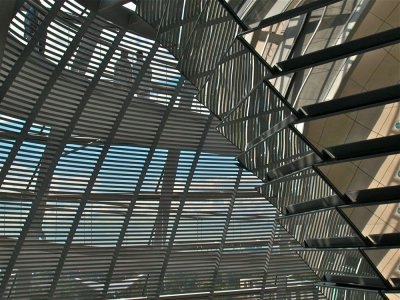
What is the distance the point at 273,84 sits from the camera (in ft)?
25.6

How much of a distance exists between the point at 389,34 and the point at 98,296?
11.5 m

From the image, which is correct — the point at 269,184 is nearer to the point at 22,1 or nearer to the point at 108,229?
the point at 22,1

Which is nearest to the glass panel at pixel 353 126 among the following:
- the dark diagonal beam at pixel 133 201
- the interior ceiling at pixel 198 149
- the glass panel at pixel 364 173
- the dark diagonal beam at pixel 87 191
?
the interior ceiling at pixel 198 149

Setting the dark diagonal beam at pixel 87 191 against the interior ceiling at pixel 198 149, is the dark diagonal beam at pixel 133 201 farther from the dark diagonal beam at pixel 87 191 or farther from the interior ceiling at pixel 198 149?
the dark diagonal beam at pixel 87 191

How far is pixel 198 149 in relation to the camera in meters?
16.6

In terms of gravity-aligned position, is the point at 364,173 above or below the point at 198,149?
below

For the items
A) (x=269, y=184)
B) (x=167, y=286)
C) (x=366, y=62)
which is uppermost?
(x=167, y=286)

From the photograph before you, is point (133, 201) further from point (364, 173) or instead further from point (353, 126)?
point (353, 126)

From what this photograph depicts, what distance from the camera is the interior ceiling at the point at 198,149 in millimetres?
7191

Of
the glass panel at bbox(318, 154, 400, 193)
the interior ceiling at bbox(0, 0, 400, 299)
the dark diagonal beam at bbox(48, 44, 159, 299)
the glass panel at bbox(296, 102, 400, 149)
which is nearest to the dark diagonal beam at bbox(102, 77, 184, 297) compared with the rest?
the interior ceiling at bbox(0, 0, 400, 299)

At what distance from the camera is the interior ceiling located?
7191 millimetres

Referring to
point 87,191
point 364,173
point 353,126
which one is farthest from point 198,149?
point 353,126

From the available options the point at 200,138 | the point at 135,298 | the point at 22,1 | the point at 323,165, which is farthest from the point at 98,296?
the point at 323,165

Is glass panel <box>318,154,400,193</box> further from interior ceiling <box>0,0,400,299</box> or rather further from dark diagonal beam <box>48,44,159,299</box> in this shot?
dark diagonal beam <box>48,44,159,299</box>
